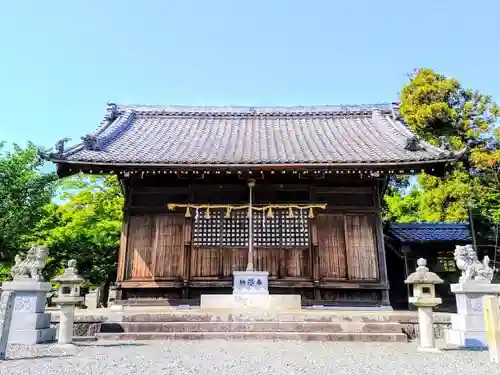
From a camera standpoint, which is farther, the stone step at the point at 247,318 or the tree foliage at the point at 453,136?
the tree foliage at the point at 453,136

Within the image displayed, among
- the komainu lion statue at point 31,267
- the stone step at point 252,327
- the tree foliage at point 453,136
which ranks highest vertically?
the tree foliage at point 453,136

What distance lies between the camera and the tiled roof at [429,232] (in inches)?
520

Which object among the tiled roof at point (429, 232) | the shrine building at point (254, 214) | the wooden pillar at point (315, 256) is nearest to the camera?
the shrine building at point (254, 214)

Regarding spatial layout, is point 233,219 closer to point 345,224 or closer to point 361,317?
point 345,224

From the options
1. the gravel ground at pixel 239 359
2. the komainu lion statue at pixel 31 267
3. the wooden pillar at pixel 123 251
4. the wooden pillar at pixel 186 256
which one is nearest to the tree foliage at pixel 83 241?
the wooden pillar at pixel 123 251

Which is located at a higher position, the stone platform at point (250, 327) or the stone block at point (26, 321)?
the stone block at point (26, 321)

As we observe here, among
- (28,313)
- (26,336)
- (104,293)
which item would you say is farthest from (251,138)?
(26,336)

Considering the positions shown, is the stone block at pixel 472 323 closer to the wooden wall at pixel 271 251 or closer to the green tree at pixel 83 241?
the wooden wall at pixel 271 251

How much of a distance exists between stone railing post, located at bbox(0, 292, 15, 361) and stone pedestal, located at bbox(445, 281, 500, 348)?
7629 millimetres

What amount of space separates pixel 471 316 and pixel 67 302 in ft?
24.0

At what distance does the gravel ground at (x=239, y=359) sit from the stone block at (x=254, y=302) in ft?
7.31

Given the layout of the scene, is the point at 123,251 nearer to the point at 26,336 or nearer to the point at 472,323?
the point at 26,336

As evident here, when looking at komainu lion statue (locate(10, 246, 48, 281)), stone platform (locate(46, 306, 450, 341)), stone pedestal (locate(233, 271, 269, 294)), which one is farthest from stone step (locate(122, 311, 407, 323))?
komainu lion statue (locate(10, 246, 48, 281))

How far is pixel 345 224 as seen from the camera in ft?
36.4
